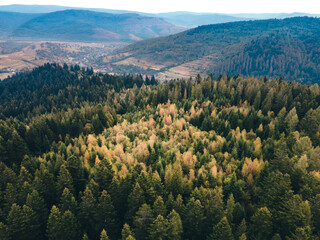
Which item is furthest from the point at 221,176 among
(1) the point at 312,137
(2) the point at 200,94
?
(2) the point at 200,94

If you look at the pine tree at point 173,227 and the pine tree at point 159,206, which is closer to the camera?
the pine tree at point 173,227

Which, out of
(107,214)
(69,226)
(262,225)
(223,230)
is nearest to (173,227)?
(223,230)

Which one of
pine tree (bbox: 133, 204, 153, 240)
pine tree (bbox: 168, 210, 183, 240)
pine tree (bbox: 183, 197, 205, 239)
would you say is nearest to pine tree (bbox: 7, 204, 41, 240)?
pine tree (bbox: 133, 204, 153, 240)

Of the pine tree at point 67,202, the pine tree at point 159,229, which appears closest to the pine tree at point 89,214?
the pine tree at point 67,202

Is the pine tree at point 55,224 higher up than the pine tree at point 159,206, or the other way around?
the pine tree at point 159,206

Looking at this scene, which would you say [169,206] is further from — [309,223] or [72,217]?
[309,223]

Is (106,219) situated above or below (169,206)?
below

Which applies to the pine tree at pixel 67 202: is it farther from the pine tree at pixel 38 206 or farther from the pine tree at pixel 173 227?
the pine tree at pixel 173 227

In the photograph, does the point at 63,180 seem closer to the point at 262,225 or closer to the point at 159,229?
the point at 159,229

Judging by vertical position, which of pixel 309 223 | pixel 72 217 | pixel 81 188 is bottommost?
pixel 81 188

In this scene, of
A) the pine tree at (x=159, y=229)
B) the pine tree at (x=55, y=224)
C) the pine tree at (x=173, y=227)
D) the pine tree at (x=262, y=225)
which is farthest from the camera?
the pine tree at (x=55, y=224)

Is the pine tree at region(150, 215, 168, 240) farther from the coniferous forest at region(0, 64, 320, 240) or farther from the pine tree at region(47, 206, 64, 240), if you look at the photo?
the pine tree at region(47, 206, 64, 240)
